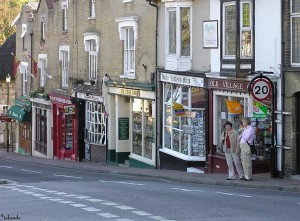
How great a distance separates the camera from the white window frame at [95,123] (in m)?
37.4

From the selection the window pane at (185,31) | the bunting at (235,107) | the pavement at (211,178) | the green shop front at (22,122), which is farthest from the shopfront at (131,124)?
the green shop front at (22,122)

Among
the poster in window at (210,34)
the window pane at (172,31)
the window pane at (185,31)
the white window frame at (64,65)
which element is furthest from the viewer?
the white window frame at (64,65)

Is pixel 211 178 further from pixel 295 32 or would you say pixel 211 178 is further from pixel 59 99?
pixel 59 99

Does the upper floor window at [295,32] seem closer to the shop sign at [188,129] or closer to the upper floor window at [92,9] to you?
the shop sign at [188,129]

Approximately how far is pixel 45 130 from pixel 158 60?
17.1m

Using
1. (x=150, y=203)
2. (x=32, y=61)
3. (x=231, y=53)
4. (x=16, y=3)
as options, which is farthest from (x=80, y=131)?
(x=16, y=3)

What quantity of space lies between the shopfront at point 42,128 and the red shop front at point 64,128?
2.00 ft

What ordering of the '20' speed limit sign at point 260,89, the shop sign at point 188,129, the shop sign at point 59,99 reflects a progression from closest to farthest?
the '20' speed limit sign at point 260,89 → the shop sign at point 188,129 → the shop sign at point 59,99

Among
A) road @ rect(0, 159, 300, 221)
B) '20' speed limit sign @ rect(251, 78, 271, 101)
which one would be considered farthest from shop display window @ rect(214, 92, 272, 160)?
road @ rect(0, 159, 300, 221)

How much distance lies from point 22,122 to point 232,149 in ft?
98.8

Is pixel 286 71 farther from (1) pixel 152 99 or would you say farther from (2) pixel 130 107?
(2) pixel 130 107

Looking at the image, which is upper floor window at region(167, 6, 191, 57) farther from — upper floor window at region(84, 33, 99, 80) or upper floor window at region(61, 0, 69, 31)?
upper floor window at region(61, 0, 69, 31)

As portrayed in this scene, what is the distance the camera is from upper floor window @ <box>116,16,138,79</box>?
3397 cm

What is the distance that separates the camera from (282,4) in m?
23.2
